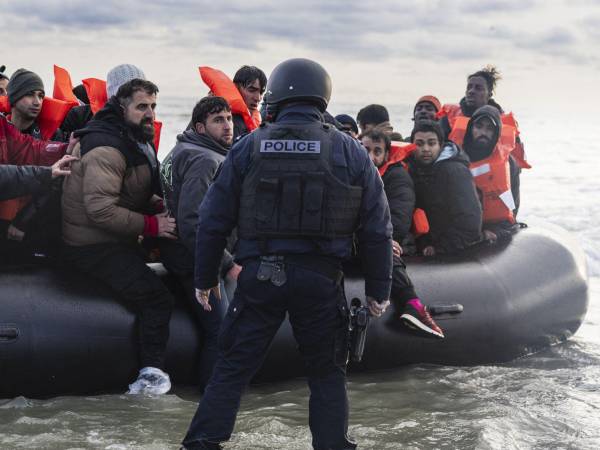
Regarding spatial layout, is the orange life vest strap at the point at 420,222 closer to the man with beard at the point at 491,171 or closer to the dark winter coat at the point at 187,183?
the man with beard at the point at 491,171

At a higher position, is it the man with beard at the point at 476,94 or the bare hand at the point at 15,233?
the man with beard at the point at 476,94

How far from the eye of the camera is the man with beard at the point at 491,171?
579cm

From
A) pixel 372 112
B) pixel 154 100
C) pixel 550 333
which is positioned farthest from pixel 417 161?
pixel 154 100

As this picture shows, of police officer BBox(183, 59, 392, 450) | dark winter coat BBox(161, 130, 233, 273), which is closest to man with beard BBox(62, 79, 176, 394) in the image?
dark winter coat BBox(161, 130, 233, 273)

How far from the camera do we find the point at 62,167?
4066 millimetres

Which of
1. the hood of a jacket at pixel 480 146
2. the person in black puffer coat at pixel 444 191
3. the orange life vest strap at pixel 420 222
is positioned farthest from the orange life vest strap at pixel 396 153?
the hood of a jacket at pixel 480 146

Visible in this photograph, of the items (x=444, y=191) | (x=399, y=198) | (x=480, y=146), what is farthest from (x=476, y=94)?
(x=399, y=198)

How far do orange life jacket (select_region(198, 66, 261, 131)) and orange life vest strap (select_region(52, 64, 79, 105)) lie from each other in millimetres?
951

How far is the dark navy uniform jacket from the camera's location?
3.21m

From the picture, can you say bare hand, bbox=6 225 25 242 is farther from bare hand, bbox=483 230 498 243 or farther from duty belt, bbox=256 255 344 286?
bare hand, bbox=483 230 498 243

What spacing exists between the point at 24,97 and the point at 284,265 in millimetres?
2236

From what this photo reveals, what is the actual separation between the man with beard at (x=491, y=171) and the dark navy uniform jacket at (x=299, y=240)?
100 inches

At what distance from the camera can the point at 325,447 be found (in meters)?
3.27

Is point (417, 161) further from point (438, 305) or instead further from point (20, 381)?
point (20, 381)
